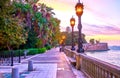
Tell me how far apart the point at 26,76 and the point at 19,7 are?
36.1 metres

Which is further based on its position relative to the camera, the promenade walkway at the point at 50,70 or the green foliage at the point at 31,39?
the green foliage at the point at 31,39

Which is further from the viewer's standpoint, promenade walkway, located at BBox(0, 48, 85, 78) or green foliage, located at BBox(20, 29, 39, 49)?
green foliage, located at BBox(20, 29, 39, 49)

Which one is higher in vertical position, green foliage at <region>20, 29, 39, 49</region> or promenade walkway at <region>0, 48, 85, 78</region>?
green foliage at <region>20, 29, 39, 49</region>

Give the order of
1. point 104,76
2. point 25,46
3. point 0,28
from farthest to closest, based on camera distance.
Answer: point 25,46, point 0,28, point 104,76

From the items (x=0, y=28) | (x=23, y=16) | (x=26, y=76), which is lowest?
(x=26, y=76)

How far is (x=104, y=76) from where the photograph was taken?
433 inches

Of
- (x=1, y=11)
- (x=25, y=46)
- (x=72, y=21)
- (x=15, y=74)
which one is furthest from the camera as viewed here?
(x=25, y=46)

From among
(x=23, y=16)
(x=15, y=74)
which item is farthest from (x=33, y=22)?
(x=15, y=74)

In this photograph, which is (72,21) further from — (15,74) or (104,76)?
(104,76)

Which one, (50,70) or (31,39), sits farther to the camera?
(31,39)

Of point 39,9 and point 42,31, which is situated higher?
point 39,9

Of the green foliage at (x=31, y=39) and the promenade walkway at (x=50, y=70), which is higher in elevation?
the green foliage at (x=31, y=39)

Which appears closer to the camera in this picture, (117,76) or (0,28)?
(117,76)

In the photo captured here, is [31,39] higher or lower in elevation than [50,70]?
higher
